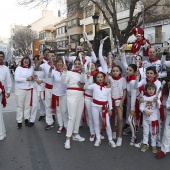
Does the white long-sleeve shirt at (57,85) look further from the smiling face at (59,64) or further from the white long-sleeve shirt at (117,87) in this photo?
the white long-sleeve shirt at (117,87)

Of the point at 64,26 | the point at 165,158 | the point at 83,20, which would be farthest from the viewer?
the point at 64,26

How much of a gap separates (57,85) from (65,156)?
170 cm

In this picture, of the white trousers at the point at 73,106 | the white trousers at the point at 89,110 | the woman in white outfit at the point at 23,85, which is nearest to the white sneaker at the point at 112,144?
the white trousers at the point at 89,110

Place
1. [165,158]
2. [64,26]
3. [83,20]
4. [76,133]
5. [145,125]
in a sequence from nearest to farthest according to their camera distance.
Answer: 1. [165,158]
2. [145,125]
3. [76,133]
4. [83,20]
5. [64,26]

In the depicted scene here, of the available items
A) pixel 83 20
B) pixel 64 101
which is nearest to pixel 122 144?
pixel 64 101

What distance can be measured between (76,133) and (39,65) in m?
1.96

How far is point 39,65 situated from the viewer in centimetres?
553

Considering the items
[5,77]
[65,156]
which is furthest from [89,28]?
[65,156]

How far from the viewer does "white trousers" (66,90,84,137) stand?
4.32 meters

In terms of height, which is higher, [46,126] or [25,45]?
[25,45]

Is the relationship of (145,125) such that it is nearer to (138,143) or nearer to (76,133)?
(138,143)

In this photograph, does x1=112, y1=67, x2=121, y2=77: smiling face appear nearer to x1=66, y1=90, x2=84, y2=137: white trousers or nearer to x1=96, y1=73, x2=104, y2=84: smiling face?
x1=96, y1=73, x2=104, y2=84: smiling face

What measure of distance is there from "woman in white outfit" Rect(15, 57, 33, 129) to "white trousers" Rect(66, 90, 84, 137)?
1491mm

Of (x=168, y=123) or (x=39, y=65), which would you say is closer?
(x=168, y=123)
